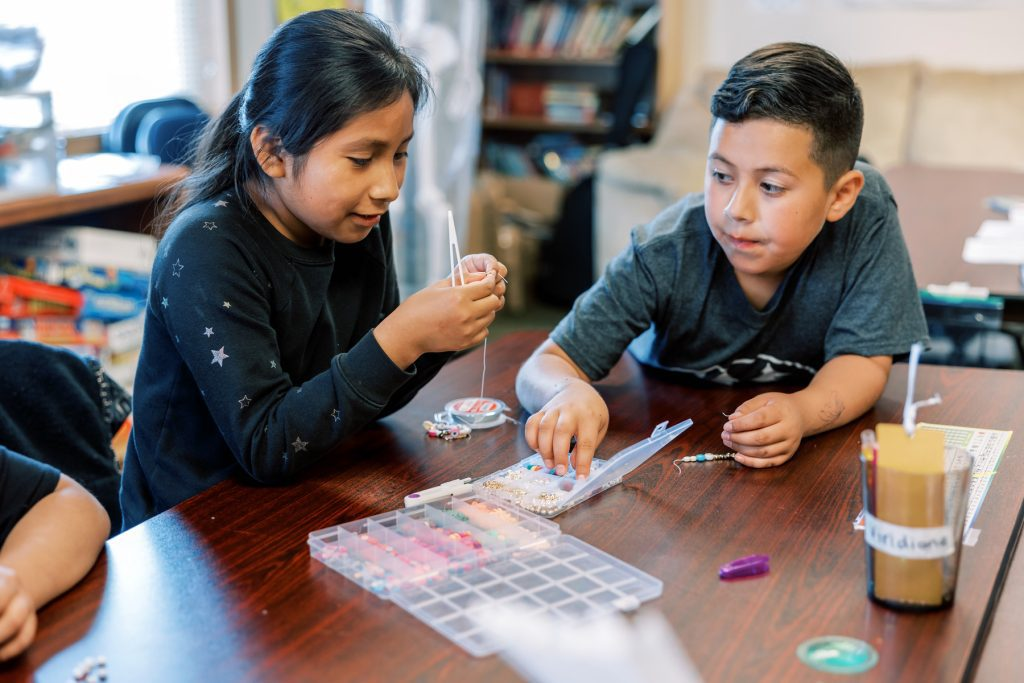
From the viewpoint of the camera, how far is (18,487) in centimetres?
104

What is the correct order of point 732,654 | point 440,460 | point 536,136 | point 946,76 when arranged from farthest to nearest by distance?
point 536,136
point 946,76
point 440,460
point 732,654

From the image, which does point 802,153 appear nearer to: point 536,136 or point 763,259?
point 763,259

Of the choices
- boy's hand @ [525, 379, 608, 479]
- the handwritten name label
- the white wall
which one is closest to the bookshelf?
the white wall

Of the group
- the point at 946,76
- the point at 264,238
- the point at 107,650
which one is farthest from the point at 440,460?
the point at 946,76

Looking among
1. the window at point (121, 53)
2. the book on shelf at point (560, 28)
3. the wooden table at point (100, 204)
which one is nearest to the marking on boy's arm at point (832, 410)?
the wooden table at point (100, 204)

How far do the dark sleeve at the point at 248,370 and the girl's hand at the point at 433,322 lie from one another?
2 cm

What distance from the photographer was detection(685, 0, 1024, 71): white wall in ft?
15.9

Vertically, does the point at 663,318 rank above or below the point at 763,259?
below

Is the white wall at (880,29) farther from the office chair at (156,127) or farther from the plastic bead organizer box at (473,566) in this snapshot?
the plastic bead organizer box at (473,566)

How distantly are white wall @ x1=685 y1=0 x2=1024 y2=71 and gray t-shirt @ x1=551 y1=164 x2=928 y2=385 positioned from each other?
11.8 ft

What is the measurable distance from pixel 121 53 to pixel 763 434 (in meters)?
2.99

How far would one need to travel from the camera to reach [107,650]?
84 centimetres

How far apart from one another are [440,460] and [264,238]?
1.18 ft

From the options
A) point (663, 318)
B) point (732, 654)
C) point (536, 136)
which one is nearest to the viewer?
point (732, 654)
